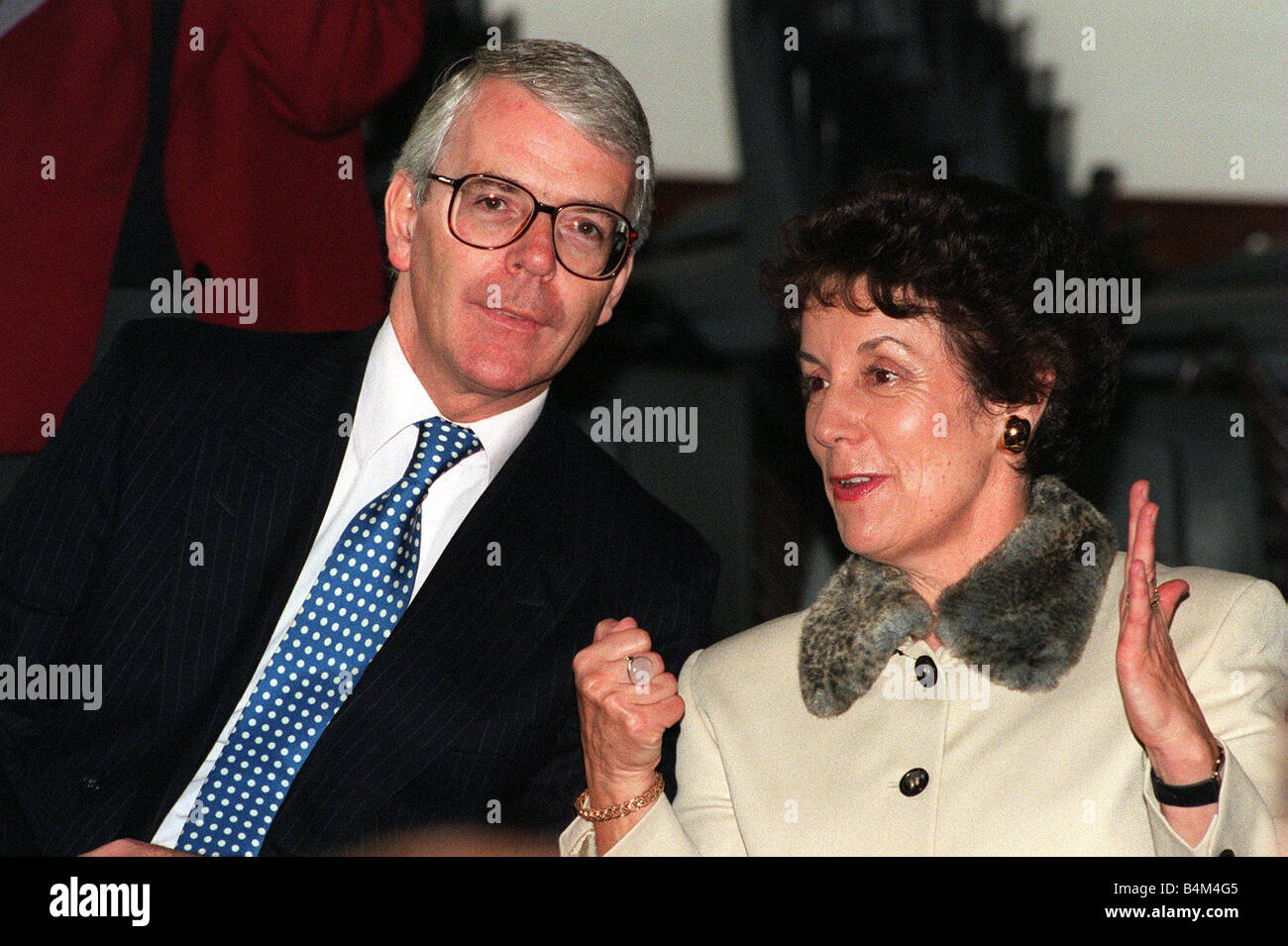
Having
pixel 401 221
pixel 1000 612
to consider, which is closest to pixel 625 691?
pixel 1000 612

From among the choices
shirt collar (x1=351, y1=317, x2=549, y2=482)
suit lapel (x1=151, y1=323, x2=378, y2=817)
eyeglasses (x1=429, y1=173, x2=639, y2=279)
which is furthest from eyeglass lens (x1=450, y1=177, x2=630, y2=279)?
suit lapel (x1=151, y1=323, x2=378, y2=817)

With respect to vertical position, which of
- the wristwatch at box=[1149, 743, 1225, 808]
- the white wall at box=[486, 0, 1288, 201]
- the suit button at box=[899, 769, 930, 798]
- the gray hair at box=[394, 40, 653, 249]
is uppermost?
the white wall at box=[486, 0, 1288, 201]

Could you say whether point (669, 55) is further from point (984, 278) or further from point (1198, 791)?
point (1198, 791)

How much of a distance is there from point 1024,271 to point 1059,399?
0.19 meters

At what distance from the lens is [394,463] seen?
2.13 m

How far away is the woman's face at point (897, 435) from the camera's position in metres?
1.90

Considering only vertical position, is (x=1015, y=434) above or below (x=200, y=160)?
below

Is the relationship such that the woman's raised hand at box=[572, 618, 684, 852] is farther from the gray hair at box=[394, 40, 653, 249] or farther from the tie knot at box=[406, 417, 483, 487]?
the gray hair at box=[394, 40, 653, 249]

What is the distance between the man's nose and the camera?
2.07 meters

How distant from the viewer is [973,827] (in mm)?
1796

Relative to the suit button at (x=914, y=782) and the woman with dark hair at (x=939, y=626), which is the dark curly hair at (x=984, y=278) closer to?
the woman with dark hair at (x=939, y=626)

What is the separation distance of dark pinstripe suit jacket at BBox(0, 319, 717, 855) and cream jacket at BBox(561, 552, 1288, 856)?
20 centimetres

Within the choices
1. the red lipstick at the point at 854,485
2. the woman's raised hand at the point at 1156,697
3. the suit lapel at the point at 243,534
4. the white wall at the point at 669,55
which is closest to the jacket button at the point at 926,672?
the red lipstick at the point at 854,485

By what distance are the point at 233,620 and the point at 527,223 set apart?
2.39 feet
